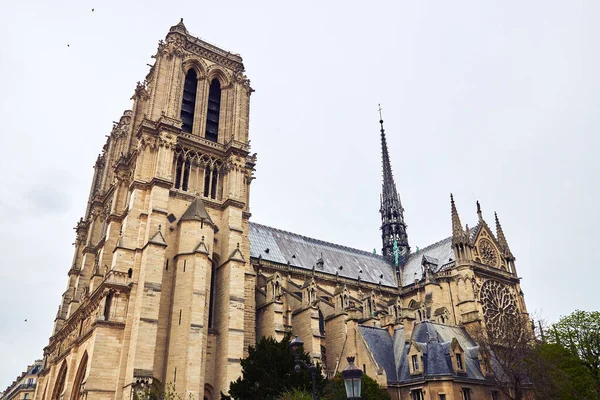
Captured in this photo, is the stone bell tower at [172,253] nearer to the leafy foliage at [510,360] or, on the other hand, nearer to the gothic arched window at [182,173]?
the gothic arched window at [182,173]

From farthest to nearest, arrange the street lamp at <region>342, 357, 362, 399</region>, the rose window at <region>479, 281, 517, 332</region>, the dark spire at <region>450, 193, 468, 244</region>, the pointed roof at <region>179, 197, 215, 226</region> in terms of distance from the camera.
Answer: the dark spire at <region>450, 193, 468, 244</region>, the rose window at <region>479, 281, 517, 332</region>, the pointed roof at <region>179, 197, 215, 226</region>, the street lamp at <region>342, 357, 362, 399</region>

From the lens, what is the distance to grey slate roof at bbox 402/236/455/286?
55.5 m

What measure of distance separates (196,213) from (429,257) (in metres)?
31.6

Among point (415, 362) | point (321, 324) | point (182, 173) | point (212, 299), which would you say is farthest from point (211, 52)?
point (415, 362)

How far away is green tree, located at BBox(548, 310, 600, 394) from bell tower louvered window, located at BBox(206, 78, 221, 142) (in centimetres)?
3100

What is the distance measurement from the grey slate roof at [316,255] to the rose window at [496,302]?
10982 millimetres

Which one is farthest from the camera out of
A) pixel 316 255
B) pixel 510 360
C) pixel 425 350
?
pixel 316 255

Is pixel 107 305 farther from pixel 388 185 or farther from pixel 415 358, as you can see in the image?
pixel 388 185

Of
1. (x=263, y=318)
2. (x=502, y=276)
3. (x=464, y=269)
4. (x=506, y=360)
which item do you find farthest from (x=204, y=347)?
(x=502, y=276)

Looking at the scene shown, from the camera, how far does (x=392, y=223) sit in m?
69.0

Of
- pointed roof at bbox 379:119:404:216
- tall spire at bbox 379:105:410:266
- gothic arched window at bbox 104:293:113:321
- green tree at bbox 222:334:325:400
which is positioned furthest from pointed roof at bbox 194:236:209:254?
pointed roof at bbox 379:119:404:216

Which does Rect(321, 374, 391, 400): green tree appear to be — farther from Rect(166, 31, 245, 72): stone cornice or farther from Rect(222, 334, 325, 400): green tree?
Rect(166, 31, 245, 72): stone cornice

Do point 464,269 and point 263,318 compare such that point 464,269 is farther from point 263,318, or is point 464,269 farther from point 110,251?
point 110,251

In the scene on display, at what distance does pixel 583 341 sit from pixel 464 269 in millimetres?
16187
